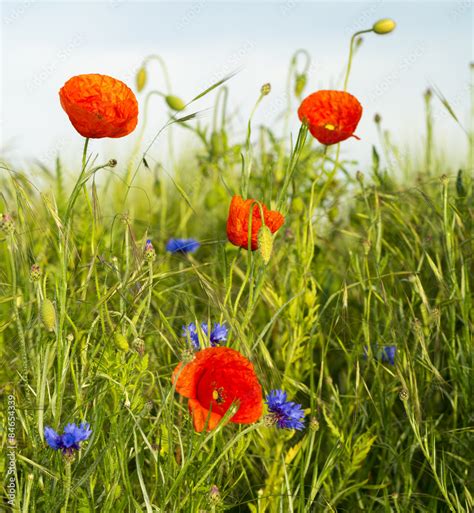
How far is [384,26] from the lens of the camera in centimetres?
214

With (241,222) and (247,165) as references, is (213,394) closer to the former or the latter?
(241,222)

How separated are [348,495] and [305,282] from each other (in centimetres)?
51

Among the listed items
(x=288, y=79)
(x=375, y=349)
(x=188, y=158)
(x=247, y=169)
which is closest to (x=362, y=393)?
(x=375, y=349)

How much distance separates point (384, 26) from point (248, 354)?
1081 millimetres

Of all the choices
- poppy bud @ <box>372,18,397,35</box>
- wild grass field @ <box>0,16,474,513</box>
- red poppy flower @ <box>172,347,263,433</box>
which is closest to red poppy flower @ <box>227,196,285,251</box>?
wild grass field @ <box>0,16,474,513</box>

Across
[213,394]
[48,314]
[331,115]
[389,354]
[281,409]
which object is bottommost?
[389,354]

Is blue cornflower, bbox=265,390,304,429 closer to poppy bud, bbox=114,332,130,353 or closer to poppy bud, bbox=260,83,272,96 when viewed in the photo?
poppy bud, bbox=114,332,130,353

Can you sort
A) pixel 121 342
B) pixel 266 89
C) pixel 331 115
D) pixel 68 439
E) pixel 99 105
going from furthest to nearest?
pixel 331 115, pixel 266 89, pixel 99 105, pixel 121 342, pixel 68 439

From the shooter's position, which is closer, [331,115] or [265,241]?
[265,241]

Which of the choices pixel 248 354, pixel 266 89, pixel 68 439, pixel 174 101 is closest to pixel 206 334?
pixel 248 354

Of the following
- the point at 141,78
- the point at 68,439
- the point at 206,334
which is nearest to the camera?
the point at 68,439

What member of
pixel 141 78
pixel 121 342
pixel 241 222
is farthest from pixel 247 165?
pixel 141 78

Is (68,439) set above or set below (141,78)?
below

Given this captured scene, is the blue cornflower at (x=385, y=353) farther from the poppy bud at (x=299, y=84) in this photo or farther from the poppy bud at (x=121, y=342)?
the poppy bud at (x=299, y=84)
